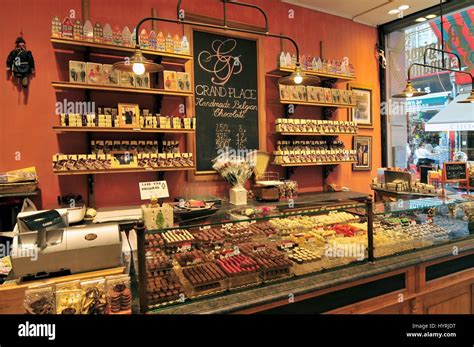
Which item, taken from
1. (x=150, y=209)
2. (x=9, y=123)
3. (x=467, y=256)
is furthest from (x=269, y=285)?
(x=9, y=123)

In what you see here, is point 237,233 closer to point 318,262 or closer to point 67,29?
point 318,262

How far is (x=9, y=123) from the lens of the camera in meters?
3.13

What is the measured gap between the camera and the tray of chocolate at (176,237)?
168 centimetres

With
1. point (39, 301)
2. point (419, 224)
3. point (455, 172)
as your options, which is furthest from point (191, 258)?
point (455, 172)

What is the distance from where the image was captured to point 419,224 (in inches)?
96.9

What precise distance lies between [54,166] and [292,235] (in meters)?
2.25

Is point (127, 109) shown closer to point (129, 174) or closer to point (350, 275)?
point (129, 174)

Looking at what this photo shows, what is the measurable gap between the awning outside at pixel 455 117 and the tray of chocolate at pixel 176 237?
462 centimetres

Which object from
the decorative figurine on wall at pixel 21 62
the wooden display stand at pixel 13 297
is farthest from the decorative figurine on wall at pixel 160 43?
the wooden display stand at pixel 13 297

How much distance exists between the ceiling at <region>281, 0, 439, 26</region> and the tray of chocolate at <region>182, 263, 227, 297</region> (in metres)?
4.16

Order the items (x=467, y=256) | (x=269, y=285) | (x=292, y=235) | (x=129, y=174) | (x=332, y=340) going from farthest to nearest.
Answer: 1. (x=129, y=174)
2. (x=467, y=256)
3. (x=292, y=235)
4. (x=269, y=285)
5. (x=332, y=340)

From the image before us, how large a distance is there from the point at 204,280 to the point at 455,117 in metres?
4.91

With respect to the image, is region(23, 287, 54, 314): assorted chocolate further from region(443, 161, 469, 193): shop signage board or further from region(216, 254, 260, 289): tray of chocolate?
region(443, 161, 469, 193): shop signage board

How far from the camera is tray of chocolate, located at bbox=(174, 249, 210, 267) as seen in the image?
179cm
